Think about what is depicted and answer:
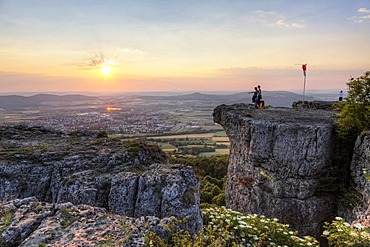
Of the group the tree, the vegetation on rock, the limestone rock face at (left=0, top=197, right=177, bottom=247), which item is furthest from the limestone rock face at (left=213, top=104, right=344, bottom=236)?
the limestone rock face at (left=0, top=197, right=177, bottom=247)

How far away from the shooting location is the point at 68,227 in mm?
5734

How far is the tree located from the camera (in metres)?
13.8

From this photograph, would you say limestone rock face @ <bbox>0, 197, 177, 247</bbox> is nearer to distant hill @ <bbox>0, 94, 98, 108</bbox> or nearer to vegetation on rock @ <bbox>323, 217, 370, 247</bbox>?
vegetation on rock @ <bbox>323, 217, 370, 247</bbox>

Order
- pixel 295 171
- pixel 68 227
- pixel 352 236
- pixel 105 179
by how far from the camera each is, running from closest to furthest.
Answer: pixel 68 227 < pixel 352 236 < pixel 105 179 < pixel 295 171

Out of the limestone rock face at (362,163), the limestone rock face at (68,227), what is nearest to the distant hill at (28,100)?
the limestone rock face at (68,227)

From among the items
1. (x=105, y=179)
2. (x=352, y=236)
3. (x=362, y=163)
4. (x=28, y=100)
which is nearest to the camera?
(x=352, y=236)

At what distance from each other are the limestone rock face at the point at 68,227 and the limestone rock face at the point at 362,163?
11.2m

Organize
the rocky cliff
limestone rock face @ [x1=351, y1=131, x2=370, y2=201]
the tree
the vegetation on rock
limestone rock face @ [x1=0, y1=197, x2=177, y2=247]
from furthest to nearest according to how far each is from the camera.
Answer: the tree → limestone rock face @ [x1=351, y1=131, x2=370, y2=201] → the rocky cliff → the vegetation on rock → limestone rock face @ [x1=0, y1=197, x2=177, y2=247]

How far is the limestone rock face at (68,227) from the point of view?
525 centimetres

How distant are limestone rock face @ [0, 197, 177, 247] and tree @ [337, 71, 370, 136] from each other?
40.0 ft

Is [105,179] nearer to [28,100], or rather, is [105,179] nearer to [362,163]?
[362,163]

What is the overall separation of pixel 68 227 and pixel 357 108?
14.2 m

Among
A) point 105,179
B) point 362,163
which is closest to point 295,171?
point 362,163

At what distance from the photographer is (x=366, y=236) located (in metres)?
7.07
